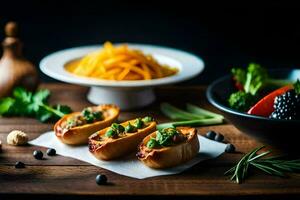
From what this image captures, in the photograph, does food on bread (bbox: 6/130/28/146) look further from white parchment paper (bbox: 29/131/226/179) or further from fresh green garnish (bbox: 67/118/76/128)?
fresh green garnish (bbox: 67/118/76/128)

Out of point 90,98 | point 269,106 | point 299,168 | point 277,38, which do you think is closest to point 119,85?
point 90,98

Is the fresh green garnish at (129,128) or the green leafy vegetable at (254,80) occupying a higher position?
the green leafy vegetable at (254,80)

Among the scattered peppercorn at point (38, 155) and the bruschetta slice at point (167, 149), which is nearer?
the bruschetta slice at point (167, 149)

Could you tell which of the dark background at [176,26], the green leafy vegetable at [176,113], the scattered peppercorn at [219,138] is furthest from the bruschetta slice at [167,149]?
the dark background at [176,26]

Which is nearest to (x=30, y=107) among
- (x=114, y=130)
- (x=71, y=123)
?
(x=71, y=123)

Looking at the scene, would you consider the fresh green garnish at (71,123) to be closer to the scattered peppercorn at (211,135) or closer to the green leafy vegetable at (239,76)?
the scattered peppercorn at (211,135)

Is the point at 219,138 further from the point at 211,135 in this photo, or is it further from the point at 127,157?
the point at 127,157
